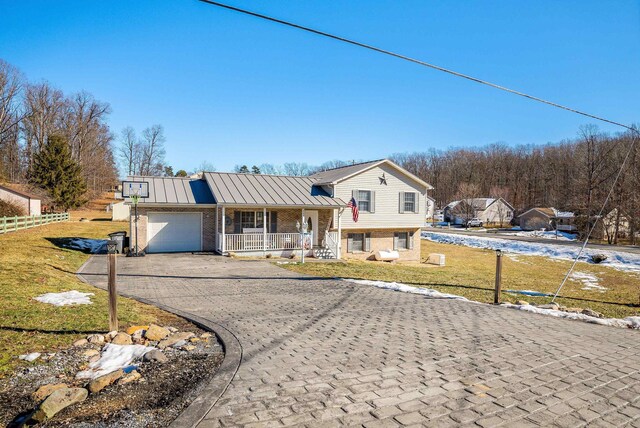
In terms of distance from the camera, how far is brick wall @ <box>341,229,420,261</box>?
22703 mm

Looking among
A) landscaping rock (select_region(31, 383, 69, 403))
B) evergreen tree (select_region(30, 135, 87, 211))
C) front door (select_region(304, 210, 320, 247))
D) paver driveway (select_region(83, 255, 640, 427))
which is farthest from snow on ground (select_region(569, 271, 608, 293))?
evergreen tree (select_region(30, 135, 87, 211))

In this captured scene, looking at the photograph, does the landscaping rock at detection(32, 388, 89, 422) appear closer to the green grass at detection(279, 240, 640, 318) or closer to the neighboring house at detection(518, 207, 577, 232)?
the green grass at detection(279, 240, 640, 318)

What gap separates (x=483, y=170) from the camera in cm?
8281

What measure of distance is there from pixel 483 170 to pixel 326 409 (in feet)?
289

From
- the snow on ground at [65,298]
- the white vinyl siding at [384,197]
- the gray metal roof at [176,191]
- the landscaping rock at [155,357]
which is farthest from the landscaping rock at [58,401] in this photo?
the white vinyl siding at [384,197]

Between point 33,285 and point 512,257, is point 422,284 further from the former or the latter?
point 512,257

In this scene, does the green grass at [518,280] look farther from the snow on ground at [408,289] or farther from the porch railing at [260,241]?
the porch railing at [260,241]

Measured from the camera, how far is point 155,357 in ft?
15.8

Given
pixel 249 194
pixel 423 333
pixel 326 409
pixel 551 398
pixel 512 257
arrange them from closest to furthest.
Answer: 1. pixel 326 409
2. pixel 551 398
3. pixel 423 333
4. pixel 249 194
5. pixel 512 257

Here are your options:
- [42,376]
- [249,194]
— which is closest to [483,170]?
[249,194]

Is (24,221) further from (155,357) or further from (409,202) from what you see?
(155,357)

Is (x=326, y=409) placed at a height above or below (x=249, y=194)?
below

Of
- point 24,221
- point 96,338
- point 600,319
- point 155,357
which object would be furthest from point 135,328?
point 24,221

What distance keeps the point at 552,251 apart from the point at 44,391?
33.9 meters
